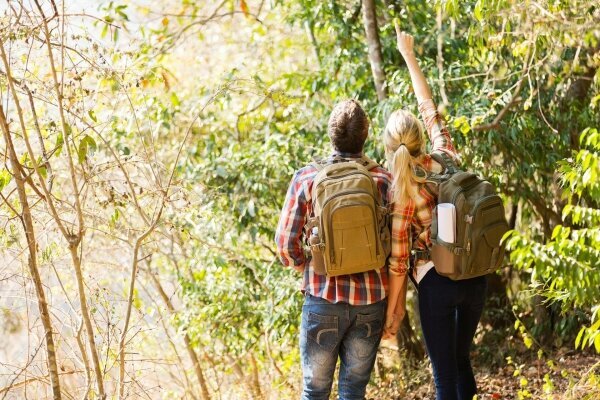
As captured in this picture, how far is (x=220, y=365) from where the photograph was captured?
8281 mm

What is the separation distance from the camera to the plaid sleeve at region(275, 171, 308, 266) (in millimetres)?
3463

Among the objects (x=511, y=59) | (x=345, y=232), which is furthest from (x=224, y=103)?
(x=345, y=232)

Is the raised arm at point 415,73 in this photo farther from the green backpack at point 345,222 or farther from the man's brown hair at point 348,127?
the green backpack at point 345,222

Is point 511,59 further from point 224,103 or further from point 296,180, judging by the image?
point 296,180

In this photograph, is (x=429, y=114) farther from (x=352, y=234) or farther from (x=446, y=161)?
(x=352, y=234)

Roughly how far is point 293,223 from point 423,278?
66 cm

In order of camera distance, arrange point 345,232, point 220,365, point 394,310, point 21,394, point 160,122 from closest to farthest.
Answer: point 345,232 < point 394,310 < point 21,394 < point 160,122 < point 220,365

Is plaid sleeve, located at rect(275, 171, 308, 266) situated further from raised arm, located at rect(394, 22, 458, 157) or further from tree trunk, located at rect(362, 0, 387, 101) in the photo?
tree trunk, located at rect(362, 0, 387, 101)

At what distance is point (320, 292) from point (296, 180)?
484 mm

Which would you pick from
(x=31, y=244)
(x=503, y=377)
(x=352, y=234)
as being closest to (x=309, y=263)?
(x=352, y=234)

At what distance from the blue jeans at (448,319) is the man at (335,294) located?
236 mm

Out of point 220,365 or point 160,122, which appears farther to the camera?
point 220,365

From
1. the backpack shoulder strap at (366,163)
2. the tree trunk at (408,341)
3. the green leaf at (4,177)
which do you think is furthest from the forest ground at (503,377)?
the green leaf at (4,177)

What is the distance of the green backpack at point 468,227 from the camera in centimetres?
351
